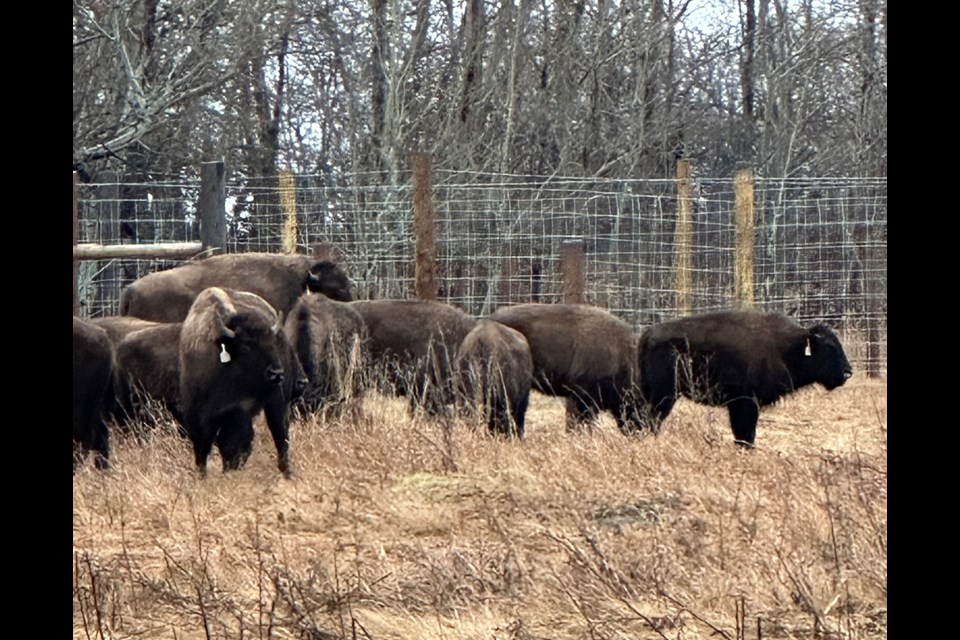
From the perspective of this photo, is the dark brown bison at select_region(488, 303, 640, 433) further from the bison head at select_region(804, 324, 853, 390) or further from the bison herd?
the bison head at select_region(804, 324, 853, 390)

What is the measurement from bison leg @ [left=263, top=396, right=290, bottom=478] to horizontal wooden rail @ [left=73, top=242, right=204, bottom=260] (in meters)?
4.46

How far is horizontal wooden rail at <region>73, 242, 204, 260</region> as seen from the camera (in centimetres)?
1300

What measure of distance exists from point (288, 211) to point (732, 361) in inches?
208

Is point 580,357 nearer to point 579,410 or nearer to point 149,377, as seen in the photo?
point 579,410

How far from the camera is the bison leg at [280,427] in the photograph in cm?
892

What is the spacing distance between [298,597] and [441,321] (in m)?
6.17

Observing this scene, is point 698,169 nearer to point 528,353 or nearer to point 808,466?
point 528,353

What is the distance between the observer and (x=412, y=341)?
1141 cm

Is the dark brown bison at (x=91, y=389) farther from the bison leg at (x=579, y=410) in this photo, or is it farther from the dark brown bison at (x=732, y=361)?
the dark brown bison at (x=732, y=361)

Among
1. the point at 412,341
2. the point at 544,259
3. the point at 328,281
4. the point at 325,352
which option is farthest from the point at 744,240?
the point at 325,352

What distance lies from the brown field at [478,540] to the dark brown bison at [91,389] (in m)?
0.19
